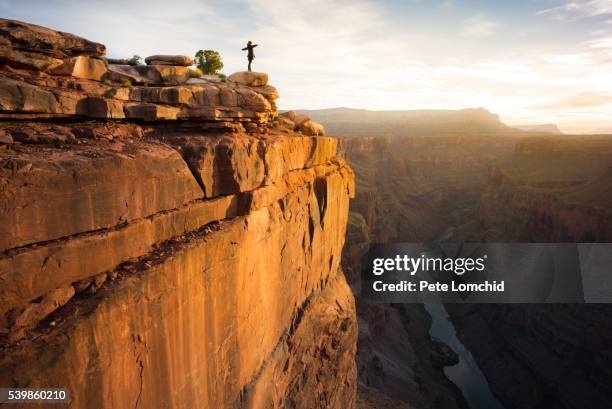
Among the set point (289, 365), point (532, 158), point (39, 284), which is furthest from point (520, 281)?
point (39, 284)

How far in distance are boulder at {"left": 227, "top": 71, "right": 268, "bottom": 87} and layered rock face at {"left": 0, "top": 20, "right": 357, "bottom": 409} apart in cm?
13

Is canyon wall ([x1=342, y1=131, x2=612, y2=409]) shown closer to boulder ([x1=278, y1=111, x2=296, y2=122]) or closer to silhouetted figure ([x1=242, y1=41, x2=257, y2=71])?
boulder ([x1=278, y1=111, x2=296, y2=122])

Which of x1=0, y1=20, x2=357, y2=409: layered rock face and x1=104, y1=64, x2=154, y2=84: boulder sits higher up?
x1=104, y1=64, x2=154, y2=84: boulder

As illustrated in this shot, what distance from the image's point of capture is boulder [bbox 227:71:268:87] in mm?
11242

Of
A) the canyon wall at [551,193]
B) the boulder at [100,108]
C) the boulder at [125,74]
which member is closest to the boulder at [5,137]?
the boulder at [100,108]

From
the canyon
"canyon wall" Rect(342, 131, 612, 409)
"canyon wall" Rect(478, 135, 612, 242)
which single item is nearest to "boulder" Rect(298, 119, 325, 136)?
the canyon

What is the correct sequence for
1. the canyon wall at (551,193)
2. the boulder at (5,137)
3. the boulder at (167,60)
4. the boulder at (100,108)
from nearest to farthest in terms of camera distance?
1. the boulder at (5,137)
2. the boulder at (100,108)
3. the boulder at (167,60)
4. the canyon wall at (551,193)

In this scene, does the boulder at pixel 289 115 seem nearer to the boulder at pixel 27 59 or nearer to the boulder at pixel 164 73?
the boulder at pixel 164 73

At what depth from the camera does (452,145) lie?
4321 inches

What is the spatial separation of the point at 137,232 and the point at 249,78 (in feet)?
22.9

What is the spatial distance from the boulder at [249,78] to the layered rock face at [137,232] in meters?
0.13

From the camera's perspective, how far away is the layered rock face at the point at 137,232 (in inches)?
171

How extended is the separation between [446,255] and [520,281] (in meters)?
16.1

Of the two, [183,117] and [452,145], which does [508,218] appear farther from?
[183,117]
